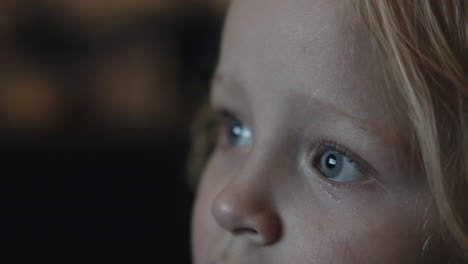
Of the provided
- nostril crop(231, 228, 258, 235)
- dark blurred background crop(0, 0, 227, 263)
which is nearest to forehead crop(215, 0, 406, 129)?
nostril crop(231, 228, 258, 235)

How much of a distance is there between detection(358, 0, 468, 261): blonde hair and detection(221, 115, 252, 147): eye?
22 centimetres

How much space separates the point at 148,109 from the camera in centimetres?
160

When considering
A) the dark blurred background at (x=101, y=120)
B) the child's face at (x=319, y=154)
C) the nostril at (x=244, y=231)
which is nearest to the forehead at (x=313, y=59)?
the child's face at (x=319, y=154)

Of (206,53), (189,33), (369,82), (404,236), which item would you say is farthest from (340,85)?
(189,33)

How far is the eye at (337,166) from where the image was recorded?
0.48 meters

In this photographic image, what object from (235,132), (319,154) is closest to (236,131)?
(235,132)

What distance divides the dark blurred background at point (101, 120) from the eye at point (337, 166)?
689 mm

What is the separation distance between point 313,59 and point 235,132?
20 cm

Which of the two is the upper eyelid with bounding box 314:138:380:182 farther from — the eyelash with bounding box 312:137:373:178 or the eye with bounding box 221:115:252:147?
the eye with bounding box 221:115:252:147

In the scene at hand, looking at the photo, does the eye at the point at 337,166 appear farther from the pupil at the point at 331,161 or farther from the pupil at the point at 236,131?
the pupil at the point at 236,131

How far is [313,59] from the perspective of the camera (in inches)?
18.2

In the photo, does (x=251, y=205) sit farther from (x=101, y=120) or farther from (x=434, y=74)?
(x=101, y=120)

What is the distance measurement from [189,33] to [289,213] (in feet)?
3.88

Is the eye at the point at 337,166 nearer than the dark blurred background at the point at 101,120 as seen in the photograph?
Yes
